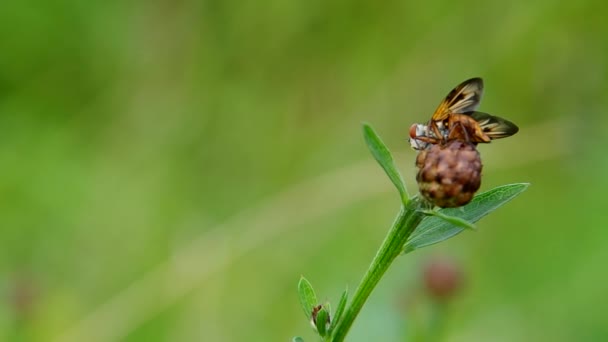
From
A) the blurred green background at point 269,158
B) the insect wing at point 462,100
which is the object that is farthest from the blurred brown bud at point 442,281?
the insect wing at point 462,100

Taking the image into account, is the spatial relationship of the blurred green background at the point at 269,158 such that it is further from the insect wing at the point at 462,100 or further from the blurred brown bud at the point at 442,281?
the insect wing at the point at 462,100

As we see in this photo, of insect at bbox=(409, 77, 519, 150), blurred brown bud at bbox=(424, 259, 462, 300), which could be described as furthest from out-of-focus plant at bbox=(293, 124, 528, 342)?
blurred brown bud at bbox=(424, 259, 462, 300)

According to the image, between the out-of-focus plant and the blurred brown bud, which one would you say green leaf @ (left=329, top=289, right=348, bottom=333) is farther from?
the blurred brown bud

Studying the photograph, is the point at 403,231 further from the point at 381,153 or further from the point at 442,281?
the point at 442,281

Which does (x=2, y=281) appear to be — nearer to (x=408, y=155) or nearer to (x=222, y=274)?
(x=222, y=274)

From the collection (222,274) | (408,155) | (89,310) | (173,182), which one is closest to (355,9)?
(408,155)
